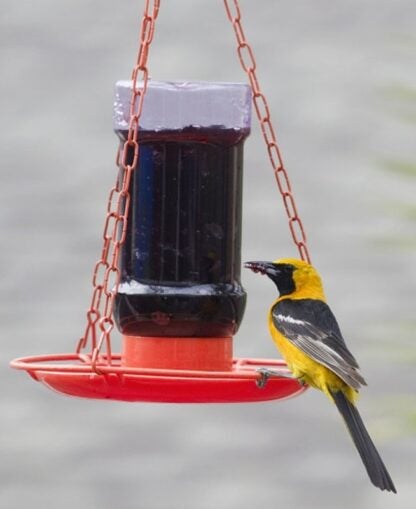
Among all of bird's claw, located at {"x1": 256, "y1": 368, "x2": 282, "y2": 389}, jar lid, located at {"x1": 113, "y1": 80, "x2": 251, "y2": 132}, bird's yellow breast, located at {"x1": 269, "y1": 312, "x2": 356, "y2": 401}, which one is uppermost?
jar lid, located at {"x1": 113, "y1": 80, "x2": 251, "y2": 132}

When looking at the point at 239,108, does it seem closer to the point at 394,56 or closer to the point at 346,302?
the point at 394,56

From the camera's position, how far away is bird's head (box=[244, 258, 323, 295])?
4.58m

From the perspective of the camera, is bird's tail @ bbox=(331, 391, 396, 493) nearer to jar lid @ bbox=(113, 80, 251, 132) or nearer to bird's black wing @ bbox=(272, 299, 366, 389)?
bird's black wing @ bbox=(272, 299, 366, 389)

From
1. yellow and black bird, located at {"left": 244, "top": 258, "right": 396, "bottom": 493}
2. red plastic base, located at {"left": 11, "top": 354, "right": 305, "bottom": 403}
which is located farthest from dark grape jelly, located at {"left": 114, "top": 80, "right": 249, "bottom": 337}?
red plastic base, located at {"left": 11, "top": 354, "right": 305, "bottom": 403}

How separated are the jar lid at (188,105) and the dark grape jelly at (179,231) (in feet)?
0.06

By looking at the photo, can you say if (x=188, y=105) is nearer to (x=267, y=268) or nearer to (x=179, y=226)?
(x=179, y=226)

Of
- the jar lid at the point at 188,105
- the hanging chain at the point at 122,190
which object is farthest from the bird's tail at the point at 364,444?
the jar lid at the point at 188,105

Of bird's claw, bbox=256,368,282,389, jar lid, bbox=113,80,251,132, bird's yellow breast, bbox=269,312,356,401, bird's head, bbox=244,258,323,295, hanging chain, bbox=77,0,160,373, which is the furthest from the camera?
bird's head, bbox=244,258,323,295

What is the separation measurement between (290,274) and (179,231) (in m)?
0.44

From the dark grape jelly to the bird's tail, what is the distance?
1.41ft

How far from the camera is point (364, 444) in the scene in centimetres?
433

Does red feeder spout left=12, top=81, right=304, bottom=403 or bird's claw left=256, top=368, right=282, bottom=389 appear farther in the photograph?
red feeder spout left=12, top=81, right=304, bottom=403

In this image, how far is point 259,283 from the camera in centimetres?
617

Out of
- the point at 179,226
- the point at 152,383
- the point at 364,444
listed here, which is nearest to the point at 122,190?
the point at 179,226
